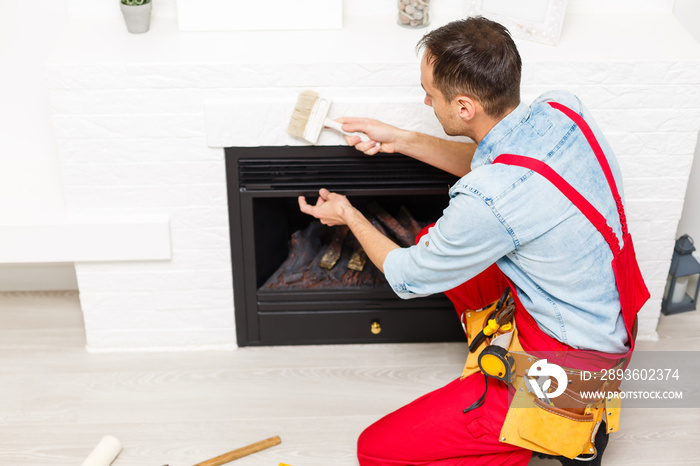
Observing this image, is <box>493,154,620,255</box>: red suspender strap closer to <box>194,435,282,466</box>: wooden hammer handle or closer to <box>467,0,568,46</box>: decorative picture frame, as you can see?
<box>467,0,568,46</box>: decorative picture frame

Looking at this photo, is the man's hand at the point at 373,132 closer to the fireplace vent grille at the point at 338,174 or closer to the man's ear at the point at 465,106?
the fireplace vent grille at the point at 338,174

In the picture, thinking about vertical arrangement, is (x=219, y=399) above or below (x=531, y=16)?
below

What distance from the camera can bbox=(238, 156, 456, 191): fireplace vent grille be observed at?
86.7 inches

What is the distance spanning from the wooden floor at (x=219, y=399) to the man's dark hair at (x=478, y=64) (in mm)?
1006

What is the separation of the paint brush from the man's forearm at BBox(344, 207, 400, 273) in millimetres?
254

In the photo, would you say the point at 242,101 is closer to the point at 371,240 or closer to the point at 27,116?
the point at 371,240

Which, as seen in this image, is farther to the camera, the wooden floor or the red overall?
the wooden floor

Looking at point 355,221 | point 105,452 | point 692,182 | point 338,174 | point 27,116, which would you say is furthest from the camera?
point 692,182

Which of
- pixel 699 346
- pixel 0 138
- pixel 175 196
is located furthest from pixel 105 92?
pixel 699 346

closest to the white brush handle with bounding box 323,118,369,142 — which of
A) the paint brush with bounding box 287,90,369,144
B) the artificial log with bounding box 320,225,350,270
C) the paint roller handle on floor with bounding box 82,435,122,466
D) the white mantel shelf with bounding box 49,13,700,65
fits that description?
the paint brush with bounding box 287,90,369,144

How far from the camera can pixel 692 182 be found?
2.61 meters

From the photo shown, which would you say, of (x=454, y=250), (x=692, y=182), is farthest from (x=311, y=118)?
(x=692, y=182)

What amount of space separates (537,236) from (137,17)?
1.24 meters

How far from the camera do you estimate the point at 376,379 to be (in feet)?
7.79
